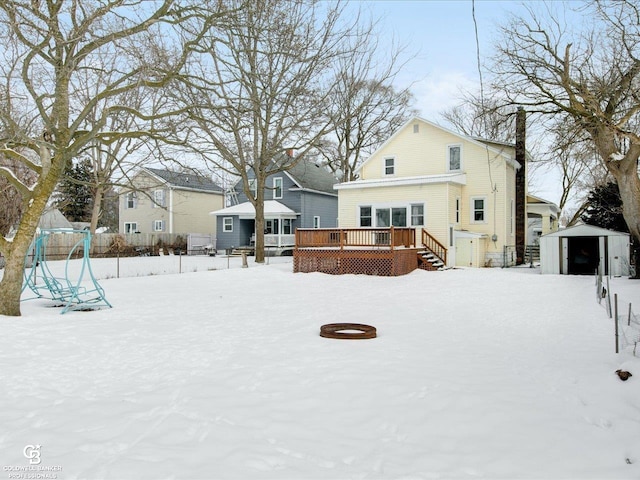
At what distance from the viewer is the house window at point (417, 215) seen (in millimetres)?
21938

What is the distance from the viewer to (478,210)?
2294 centimetres

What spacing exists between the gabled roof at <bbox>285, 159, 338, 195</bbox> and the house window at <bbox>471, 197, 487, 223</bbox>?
12.8m

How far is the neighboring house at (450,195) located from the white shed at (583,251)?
3.32 m

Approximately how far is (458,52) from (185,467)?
29.8 ft

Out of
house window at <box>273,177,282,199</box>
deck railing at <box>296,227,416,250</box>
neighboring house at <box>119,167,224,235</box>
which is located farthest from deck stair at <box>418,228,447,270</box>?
neighboring house at <box>119,167,224,235</box>

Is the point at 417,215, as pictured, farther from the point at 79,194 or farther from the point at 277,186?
the point at 79,194

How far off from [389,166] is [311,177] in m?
11.3

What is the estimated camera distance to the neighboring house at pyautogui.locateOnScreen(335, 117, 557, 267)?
854 inches

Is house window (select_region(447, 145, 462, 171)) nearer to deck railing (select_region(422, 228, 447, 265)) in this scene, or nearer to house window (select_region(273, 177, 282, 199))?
deck railing (select_region(422, 228, 447, 265))

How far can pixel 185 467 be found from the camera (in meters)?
3.39

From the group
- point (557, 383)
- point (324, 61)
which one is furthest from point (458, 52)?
point (324, 61)

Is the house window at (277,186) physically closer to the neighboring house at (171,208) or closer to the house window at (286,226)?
the house window at (286,226)

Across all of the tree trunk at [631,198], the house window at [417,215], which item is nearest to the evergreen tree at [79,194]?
the house window at [417,215]

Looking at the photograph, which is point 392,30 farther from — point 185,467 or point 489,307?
point 185,467
